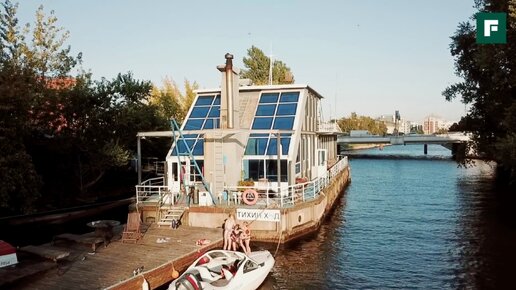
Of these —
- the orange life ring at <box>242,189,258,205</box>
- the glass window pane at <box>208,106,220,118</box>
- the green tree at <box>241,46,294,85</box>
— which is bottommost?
the orange life ring at <box>242,189,258,205</box>

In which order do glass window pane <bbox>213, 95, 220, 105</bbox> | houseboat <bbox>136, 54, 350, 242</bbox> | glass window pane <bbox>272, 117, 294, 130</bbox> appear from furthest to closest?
glass window pane <bbox>213, 95, 220, 105</bbox>, glass window pane <bbox>272, 117, 294, 130</bbox>, houseboat <bbox>136, 54, 350, 242</bbox>

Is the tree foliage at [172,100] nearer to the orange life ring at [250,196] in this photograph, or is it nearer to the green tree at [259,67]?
the green tree at [259,67]

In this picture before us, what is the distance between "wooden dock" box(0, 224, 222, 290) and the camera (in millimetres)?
15680

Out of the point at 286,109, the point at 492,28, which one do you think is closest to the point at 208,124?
the point at 286,109

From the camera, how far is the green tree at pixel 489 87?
30594mm

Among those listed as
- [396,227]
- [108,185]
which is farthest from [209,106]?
[108,185]

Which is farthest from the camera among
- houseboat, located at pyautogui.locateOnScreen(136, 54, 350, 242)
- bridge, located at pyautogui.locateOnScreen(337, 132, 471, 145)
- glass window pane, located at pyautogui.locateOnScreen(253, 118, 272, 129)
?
bridge, located at pyautogui.locateOnScreen(337, 132, 471, 145)

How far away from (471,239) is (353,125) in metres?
170

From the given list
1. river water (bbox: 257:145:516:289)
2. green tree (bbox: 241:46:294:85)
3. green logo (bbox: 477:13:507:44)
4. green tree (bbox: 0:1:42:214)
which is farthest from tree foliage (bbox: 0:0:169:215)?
green tree (bbox: 241:46:294:85)

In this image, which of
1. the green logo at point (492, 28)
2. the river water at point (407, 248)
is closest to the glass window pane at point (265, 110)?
the river water at point (407, 248)

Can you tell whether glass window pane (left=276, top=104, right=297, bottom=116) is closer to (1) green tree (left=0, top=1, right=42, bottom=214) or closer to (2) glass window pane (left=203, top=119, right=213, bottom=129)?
(2) glass window pane (left=203, top=119, right=213, bottom=129)

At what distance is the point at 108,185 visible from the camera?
47.3 metres

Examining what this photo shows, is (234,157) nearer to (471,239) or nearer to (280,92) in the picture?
(280,92)

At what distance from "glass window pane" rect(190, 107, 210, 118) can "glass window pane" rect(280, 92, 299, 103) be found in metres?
5.90
